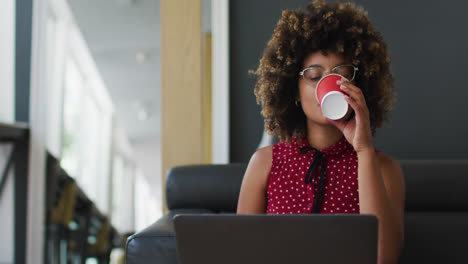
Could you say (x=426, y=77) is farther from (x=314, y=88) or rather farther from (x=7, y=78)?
(x=7, y=78)

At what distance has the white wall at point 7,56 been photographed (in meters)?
2.63

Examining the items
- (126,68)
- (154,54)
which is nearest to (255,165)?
(154,54)

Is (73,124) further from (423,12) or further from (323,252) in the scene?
(323,252)

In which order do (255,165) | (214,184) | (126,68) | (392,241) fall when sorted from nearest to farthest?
(392,241) → (255,165) → (214,184) → (126,68)

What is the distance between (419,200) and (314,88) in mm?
607

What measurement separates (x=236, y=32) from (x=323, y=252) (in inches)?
77.7

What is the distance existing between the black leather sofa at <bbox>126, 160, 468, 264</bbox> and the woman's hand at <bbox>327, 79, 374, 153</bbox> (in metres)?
0.48

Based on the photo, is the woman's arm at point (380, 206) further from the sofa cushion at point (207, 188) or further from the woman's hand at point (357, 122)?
the sofa cushion at point (207, 188)

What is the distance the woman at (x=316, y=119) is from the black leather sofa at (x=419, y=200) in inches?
11.2

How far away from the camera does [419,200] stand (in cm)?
131

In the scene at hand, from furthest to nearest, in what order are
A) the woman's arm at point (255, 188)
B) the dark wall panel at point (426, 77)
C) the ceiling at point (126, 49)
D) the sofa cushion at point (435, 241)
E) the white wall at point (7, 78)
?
the ceiling at point (126, 49) < the white wall at point (7, 78) < the dark wall panel at point (426, 77) < the sofa cushion at point (435, 241) < the woman's arm at point (255, 188)

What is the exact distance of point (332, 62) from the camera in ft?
3.32

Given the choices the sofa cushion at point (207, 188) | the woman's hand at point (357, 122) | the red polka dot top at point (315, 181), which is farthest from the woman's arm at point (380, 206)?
the sofa cushion at point (207, 188)

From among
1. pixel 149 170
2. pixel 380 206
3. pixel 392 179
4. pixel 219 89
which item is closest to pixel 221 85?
pixel 219 89
